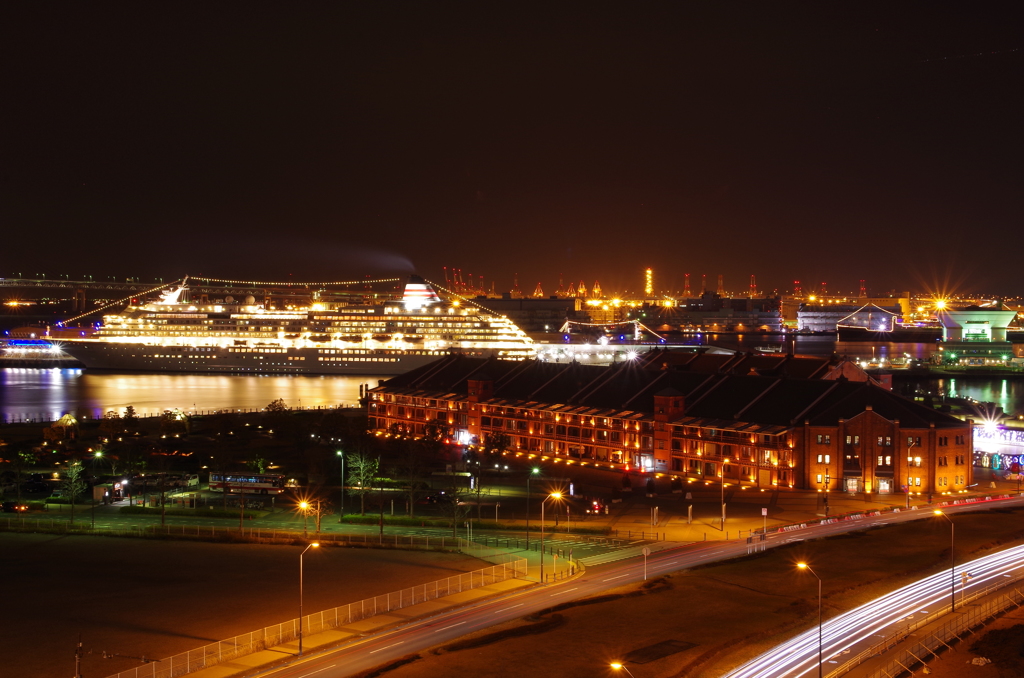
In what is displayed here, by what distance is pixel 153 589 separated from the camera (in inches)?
578

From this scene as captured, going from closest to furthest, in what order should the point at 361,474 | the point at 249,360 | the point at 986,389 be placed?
the point at 361,474
the point at 986,389
the point at 249,360

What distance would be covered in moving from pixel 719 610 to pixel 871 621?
1.88 metres

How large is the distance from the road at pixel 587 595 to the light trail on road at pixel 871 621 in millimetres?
12

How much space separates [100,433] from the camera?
30422mm

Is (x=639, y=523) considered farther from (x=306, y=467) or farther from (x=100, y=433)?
(x=100, y=433)

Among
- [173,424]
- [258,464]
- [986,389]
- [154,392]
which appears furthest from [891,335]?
[258,464]

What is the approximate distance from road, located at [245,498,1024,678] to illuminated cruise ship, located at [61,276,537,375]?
1723 inches

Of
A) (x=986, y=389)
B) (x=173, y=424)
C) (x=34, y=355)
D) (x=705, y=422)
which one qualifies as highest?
(x=34, y=355)

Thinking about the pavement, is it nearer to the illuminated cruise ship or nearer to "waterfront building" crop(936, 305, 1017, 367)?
the illuminated cruise ship

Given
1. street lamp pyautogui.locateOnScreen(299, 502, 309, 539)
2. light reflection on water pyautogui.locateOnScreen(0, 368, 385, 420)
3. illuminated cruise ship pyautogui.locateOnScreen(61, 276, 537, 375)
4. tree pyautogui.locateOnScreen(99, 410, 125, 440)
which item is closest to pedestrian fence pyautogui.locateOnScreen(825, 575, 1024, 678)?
street lamp pyautogui.locateOnScreen(299, 502, 309, 539)

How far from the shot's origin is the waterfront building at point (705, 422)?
21703 millimetres

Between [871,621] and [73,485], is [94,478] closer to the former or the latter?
[73,485]

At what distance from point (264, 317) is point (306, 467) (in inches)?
1454

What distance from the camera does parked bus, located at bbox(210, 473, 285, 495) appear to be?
73.0 feet
